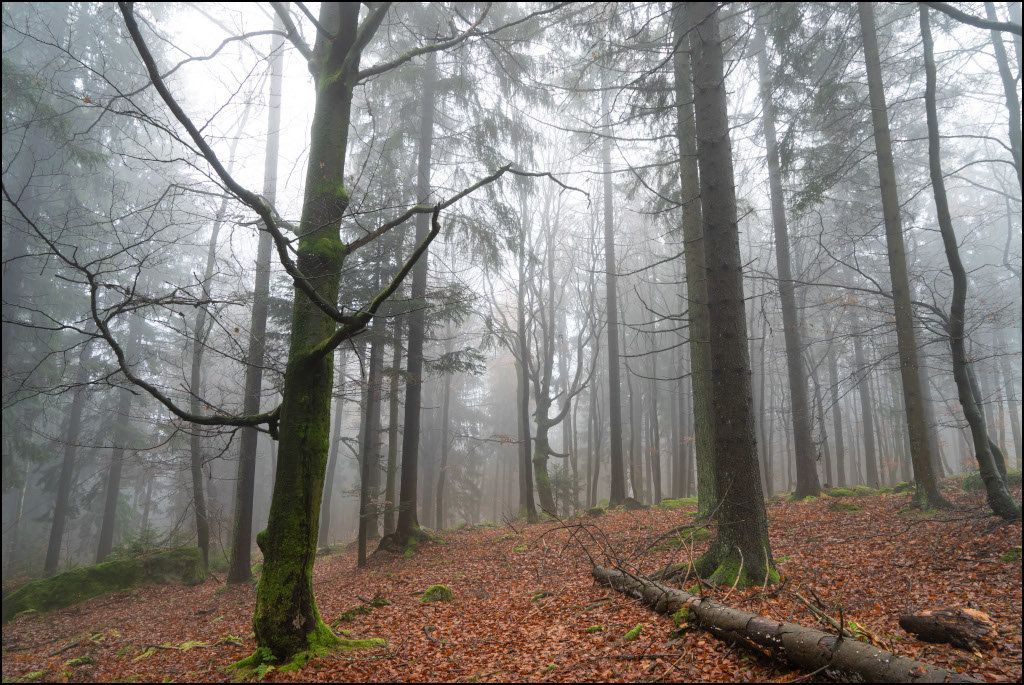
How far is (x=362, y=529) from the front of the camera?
1102 cm

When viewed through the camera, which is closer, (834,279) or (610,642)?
(610,642)

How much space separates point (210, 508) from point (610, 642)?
1313 centimetres

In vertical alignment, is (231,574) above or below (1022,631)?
below

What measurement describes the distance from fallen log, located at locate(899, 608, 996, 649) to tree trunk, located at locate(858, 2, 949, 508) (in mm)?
4947

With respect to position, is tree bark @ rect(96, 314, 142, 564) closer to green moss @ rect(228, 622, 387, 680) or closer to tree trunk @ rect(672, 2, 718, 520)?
green moss @ rect(228, 622, 387, 680)

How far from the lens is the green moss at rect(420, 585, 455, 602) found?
7.16 meters

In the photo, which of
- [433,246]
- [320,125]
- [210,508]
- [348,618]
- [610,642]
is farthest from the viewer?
[433,246]

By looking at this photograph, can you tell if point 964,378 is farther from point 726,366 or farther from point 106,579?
point 106,579

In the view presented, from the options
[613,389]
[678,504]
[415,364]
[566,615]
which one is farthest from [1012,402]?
[566,615]

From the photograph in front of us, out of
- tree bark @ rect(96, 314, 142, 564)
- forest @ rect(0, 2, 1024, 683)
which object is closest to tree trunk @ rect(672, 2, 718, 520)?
forest @ rect(0, 2, 1024, 683)

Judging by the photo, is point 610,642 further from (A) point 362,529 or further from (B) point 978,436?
(A) point 362,529

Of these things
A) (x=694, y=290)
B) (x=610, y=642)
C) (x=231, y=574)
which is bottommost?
(x=231, y=574)

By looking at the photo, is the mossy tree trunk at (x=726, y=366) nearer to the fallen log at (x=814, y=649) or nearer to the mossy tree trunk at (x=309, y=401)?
the fallen log at (x=814, y=649)

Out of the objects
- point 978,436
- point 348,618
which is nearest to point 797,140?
point 978,436
